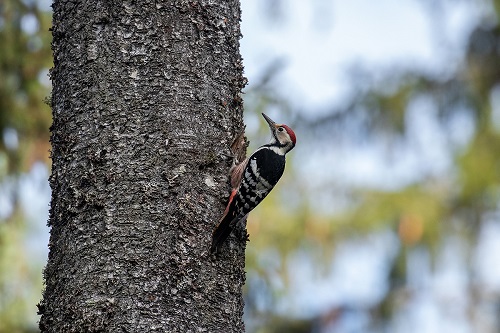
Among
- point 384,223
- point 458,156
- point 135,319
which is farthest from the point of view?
point 458,156

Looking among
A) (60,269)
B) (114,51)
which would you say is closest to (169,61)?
(114,51)

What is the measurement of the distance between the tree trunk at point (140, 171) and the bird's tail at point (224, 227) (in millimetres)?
35

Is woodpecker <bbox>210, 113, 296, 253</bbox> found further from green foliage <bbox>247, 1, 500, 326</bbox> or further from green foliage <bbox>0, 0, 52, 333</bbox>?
green foliage <bbox>247, 1, 500, 326</bbox>

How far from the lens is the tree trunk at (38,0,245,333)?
3322mm

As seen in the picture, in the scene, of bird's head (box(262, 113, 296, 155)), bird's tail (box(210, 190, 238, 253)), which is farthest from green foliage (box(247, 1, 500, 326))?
bird's tail (box(210, 190, 238, 253))

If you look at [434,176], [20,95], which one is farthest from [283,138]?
[434,176]

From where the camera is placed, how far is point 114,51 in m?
3.63

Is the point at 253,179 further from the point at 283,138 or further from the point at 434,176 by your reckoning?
the point at 434,176

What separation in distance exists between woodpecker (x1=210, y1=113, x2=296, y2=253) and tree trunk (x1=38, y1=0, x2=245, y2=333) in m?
0.06

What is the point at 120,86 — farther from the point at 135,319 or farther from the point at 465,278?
the point at 465,278

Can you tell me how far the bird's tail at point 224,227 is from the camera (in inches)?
140

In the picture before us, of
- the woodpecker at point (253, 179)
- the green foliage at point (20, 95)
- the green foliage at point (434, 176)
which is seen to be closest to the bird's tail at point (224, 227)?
the woodpecker at point (253, 179)

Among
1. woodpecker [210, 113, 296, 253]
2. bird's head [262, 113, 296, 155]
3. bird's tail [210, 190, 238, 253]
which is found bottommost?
bird's tail [210, 190, 238, 253]

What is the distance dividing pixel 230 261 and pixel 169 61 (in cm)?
97
